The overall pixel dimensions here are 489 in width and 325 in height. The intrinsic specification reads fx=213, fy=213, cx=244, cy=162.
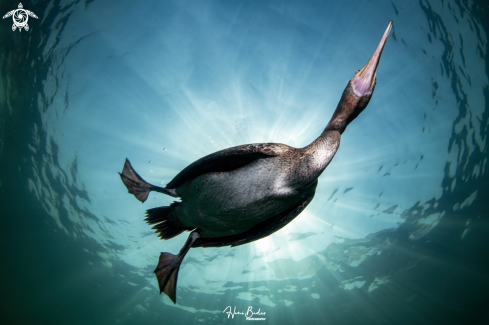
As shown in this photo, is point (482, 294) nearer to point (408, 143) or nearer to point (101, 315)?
point (408, 143)

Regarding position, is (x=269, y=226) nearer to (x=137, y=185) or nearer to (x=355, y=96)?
(x=137, y=185)

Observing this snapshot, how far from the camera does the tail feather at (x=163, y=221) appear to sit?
2.60m

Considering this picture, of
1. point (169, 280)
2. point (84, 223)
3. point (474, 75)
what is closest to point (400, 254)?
point (474, 75)

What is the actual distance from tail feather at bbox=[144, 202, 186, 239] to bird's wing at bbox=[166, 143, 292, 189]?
23.5 inches

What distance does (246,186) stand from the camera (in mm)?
2123

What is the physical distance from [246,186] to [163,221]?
1314mm

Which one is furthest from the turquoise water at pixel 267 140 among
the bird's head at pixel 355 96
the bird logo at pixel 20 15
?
the bird's head at pixel 355 96

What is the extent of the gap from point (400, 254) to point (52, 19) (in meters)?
25.5

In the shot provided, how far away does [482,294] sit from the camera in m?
19.7

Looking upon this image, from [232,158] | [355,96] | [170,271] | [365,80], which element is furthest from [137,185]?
[365,80]

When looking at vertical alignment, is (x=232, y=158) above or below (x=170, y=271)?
above

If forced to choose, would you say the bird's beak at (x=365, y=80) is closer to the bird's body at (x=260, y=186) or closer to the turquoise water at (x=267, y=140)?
the bird's body at (x=260, y=186)

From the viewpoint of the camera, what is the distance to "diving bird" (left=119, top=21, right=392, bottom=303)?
210cm

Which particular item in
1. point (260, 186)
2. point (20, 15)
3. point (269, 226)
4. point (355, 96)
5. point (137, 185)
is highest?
point (20, 15)
